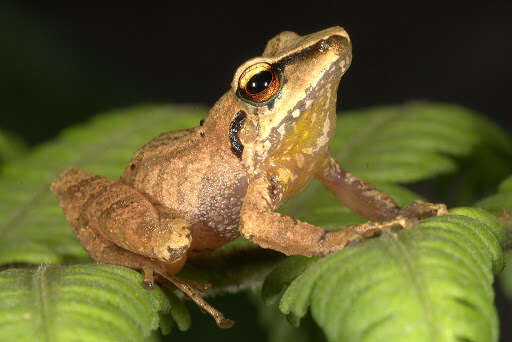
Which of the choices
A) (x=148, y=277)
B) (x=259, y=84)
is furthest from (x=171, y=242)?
(x=259, y=84)

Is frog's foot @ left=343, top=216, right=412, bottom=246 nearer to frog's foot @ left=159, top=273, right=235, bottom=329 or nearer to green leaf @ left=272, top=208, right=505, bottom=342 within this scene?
green leaf @ left=272, top=208, right=505, bottom=342

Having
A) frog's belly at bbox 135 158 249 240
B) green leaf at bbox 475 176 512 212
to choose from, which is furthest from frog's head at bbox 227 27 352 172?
green leaf at bbox 475 176 512 212

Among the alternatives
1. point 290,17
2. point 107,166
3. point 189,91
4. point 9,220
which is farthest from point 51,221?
point 290,17

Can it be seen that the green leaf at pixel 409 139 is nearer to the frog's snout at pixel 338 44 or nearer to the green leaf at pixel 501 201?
the green leaf at pixel 501 201

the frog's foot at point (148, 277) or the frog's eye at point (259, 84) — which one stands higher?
the frog's eye at point (259, 84)

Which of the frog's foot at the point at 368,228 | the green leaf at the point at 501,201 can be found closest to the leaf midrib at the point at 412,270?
the frog's foot at the point at 368,228

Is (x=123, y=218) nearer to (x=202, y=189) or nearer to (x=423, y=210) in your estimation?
(x=202, y=189)
